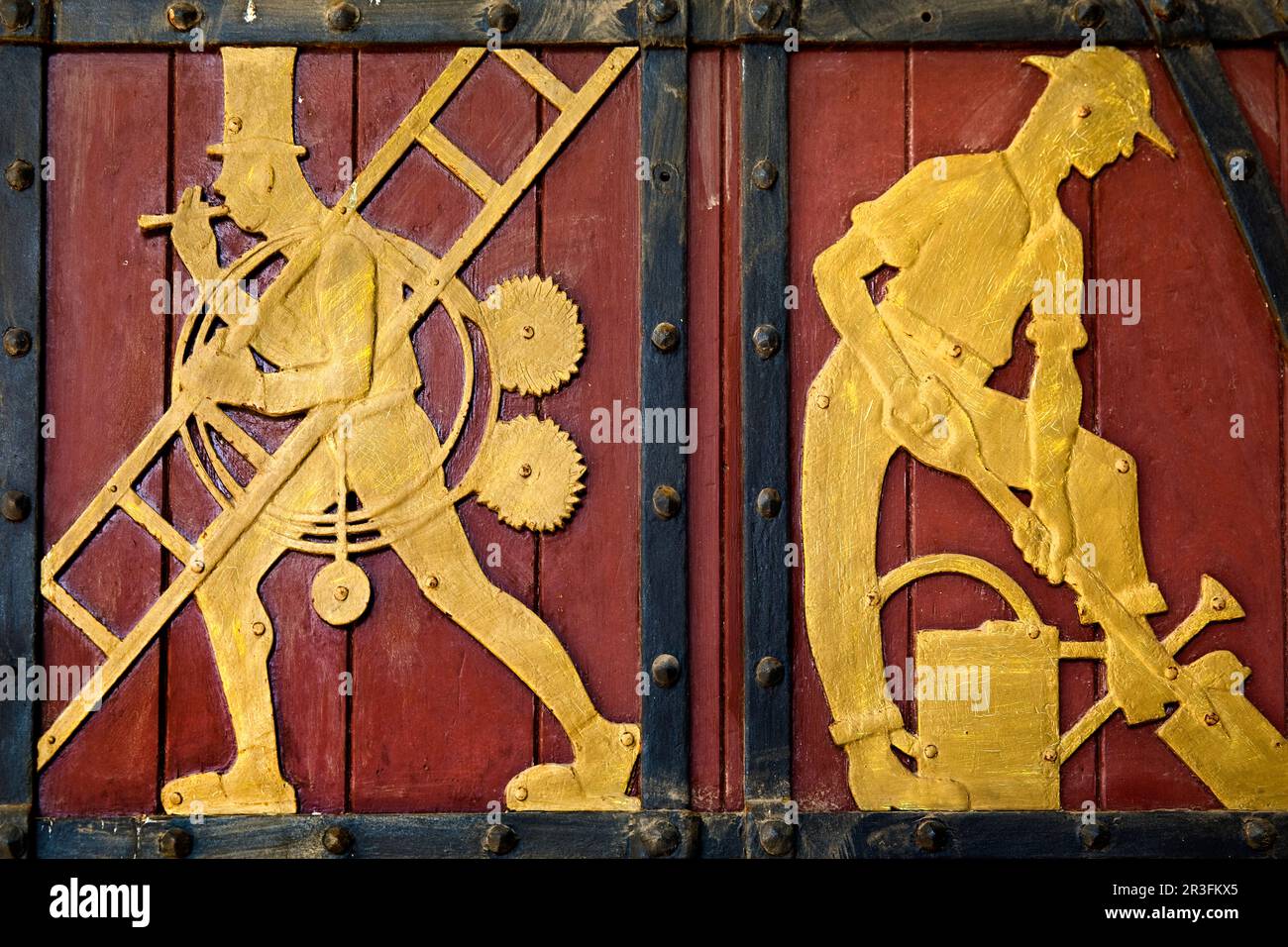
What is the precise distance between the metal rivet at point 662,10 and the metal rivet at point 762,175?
29 cm

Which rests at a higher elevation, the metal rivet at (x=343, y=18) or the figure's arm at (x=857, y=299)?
the metal rivet at (x=343, y=18)

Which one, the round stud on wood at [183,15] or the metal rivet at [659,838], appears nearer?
the metal rivet at [659,838]

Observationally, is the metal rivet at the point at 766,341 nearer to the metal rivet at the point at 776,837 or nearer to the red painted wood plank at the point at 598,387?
the red painted wood plank at the point at 598,387

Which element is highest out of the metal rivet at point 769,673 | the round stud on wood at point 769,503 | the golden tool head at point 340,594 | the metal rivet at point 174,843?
the round stud on wood at point 769,503

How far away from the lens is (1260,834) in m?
2.09

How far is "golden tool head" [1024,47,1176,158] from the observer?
2.18m

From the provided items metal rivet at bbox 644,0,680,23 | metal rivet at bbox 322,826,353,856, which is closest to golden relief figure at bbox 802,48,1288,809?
metal rivet at bbox 644,0,680,23

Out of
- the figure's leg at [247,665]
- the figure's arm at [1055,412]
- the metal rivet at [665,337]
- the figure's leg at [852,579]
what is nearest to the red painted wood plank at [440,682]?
the figure's leg at [247,665]

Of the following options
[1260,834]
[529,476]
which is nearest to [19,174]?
[529,476]

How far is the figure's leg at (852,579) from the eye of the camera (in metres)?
2.11

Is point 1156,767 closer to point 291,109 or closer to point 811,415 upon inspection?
point 811,415

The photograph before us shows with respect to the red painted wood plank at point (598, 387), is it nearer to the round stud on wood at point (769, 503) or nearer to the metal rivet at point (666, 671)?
the metal rivet at point (666, 671)

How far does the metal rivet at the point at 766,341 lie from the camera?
2.14 m

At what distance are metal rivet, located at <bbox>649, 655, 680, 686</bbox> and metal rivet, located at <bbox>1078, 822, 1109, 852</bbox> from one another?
0.68 metres
